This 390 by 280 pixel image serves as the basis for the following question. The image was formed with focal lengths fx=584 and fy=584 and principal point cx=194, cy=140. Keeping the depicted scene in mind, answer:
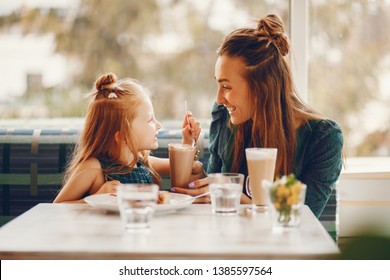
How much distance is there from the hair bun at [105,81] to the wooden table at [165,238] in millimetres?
691

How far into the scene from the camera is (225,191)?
142 cm

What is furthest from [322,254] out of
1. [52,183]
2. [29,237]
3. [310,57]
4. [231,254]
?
[310,57]

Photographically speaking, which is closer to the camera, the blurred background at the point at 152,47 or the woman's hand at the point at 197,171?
the woman's hand at the point at 197,171

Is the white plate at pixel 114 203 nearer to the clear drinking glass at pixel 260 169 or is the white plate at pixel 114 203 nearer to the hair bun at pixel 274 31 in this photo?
the clear drinking glass at pixel 260 169

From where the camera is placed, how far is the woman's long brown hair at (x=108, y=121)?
6.65 feet

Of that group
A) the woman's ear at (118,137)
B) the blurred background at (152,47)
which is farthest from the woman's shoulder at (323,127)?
the blurred background at (152,47)

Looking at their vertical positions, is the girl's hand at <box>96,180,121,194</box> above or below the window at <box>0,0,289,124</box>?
below

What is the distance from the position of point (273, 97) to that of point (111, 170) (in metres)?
0.60

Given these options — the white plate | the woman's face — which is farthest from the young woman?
the white plate

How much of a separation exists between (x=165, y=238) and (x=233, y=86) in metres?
0.85

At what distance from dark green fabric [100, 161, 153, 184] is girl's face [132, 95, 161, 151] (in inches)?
3.3

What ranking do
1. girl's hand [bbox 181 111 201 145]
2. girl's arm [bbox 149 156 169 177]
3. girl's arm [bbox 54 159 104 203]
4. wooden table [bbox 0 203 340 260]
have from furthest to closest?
girl's arm [bbox 149 156 169 177]
girl's hand [bbox 181 111 201 145]
girl's arm [bbox 54 159 104 203]
wooden table [bbox 0 203 340 260]

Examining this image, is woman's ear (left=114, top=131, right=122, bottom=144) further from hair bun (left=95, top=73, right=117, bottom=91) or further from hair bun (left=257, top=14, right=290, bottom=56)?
hair bun (left=257, top=14, right=290, bottom=56)

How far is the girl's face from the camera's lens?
2.05m
